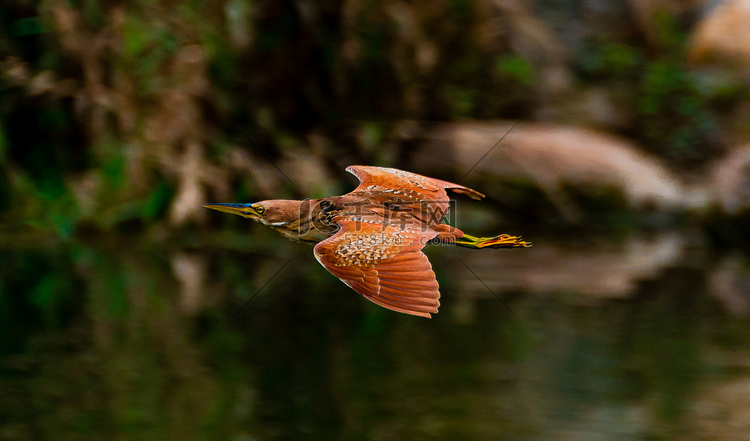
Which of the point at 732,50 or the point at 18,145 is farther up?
the point at 732,50

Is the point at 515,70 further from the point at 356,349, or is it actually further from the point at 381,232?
the point at 381,232

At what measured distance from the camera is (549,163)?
11656 mm

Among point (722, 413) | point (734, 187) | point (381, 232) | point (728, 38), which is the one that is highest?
point (728, 38)

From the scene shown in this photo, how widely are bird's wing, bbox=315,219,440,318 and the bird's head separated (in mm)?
451

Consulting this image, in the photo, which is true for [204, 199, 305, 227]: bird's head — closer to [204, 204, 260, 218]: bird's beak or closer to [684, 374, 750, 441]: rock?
[204, 204, 260, 218]: bird's beak

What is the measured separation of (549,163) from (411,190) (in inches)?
272

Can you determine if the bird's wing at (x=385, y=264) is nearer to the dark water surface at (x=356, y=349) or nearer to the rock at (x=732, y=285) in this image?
the dark water surface at (x=356, y=349)

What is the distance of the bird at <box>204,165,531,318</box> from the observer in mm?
4051

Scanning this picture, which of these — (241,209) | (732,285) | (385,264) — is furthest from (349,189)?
(385,264)

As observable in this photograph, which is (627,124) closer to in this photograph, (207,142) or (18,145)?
(207,142)

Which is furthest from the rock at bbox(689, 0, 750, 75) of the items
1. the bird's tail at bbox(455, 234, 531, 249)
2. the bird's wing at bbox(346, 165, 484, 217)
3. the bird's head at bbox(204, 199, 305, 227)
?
the bird's head at bbox(204, 199, 305, 227)

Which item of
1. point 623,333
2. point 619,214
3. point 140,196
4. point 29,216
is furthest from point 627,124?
point 29,216

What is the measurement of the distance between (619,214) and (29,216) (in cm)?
709

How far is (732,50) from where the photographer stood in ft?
47.5
